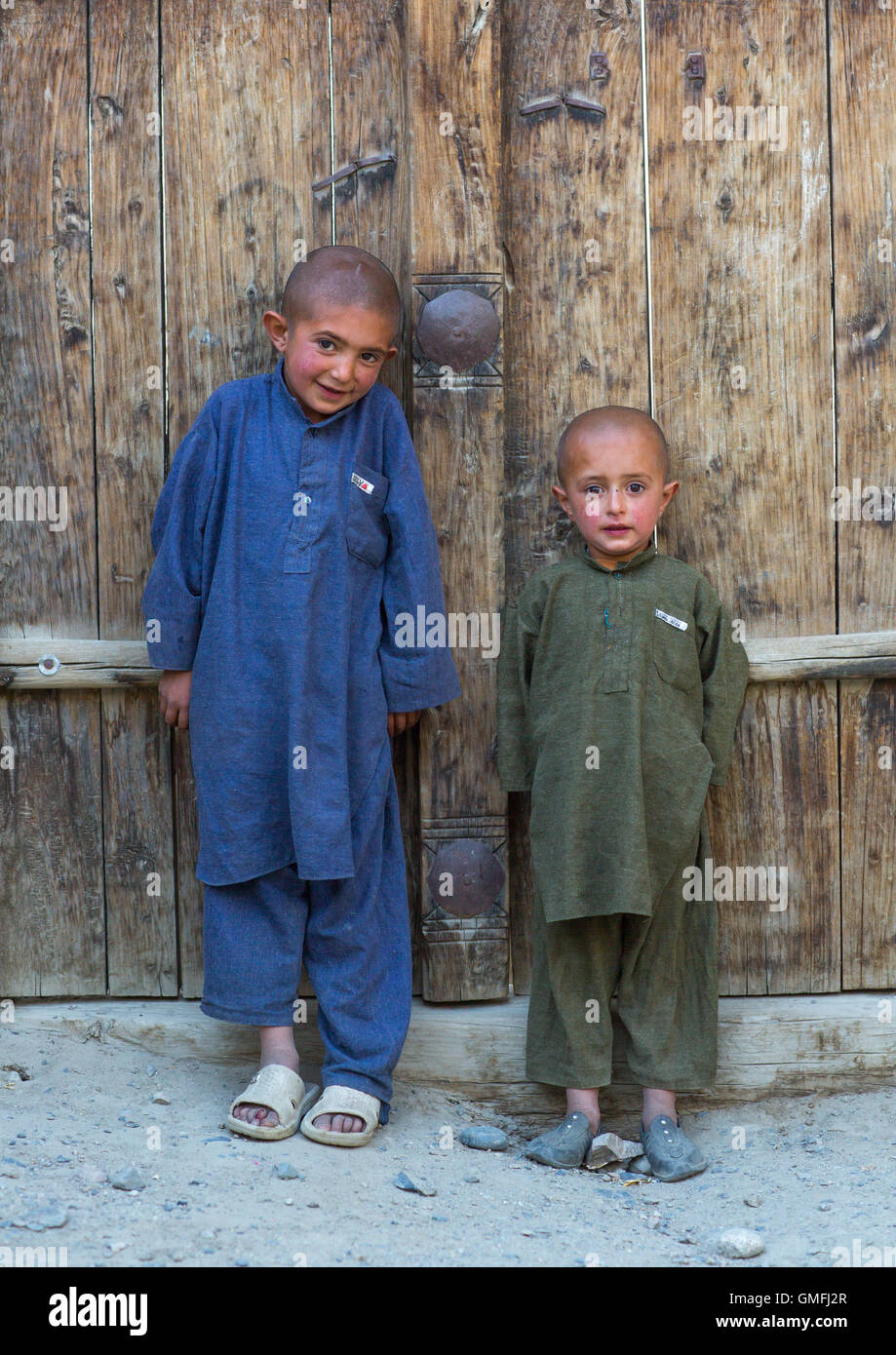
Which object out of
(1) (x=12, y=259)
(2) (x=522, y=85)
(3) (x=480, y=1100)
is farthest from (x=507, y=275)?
(3) (x=480, y=1100)

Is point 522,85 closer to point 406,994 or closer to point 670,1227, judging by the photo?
point 406,994

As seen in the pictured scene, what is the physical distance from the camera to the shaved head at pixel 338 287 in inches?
90.1

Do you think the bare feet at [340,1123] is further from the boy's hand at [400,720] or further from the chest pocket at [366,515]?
the chest pocket at [366,515]

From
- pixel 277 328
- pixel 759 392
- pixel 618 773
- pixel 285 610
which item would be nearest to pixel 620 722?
pixel 618 773

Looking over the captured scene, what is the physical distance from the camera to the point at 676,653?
8.00ft

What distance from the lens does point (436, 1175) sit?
230 cm

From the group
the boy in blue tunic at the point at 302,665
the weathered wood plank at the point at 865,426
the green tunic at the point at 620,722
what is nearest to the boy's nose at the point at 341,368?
the boy in blue tunic at the point at 302,665

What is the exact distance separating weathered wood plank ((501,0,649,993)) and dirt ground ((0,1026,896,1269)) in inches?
49.1

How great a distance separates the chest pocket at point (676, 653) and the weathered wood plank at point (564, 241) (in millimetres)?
329

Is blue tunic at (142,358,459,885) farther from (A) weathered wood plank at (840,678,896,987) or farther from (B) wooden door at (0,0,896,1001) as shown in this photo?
(A) weathered wood plank at (840,678,896,987)

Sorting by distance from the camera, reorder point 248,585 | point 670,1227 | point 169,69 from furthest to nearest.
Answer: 1. point 169,69
2. point 248,585
3. point 670,1227

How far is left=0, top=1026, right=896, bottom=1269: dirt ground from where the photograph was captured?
6.44 ft

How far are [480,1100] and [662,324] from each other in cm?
169

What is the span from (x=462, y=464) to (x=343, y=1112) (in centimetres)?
130
